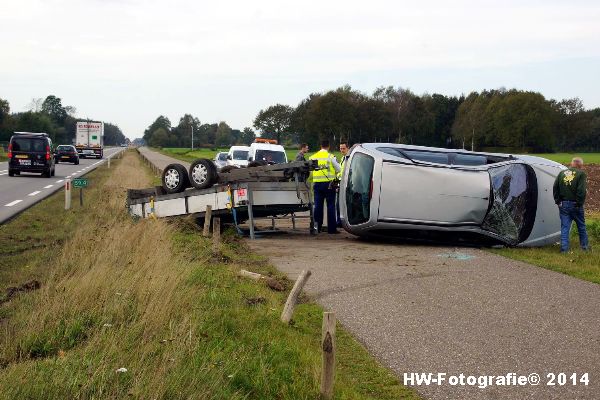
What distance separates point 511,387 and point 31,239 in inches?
455

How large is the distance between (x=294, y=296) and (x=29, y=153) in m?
31.7

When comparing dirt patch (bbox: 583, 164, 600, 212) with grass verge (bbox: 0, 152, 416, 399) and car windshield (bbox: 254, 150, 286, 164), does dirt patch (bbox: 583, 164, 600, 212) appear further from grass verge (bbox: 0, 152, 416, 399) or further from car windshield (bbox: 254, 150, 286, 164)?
grass verge (bbox: 0, 152, 416, 399)

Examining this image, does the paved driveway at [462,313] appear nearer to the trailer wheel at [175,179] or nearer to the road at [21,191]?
the trailer wheel at [175,179]

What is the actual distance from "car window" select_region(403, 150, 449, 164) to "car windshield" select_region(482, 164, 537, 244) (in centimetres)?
89

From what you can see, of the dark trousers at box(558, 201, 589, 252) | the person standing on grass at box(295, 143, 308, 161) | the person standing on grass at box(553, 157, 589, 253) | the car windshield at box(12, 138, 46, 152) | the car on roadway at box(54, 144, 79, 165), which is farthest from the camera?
the car on roadway at box(54, 144, 79, 165)

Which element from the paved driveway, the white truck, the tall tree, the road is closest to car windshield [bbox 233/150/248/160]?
the road

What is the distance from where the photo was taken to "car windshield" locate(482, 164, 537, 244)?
13555 mm

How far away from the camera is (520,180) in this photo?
13.7 meters

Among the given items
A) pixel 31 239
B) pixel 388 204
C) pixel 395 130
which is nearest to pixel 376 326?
pixel 388 204

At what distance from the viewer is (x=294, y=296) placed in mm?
7066

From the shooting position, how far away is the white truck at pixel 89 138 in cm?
7181

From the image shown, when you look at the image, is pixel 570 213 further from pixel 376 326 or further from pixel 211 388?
pixel 211 388

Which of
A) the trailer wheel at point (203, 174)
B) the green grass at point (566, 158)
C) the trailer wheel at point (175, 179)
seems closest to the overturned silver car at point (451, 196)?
the trailer wheel at point (203, 174)

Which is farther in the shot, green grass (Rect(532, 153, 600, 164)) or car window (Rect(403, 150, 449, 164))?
green grass (Rect(532, 153, 600, 164))
